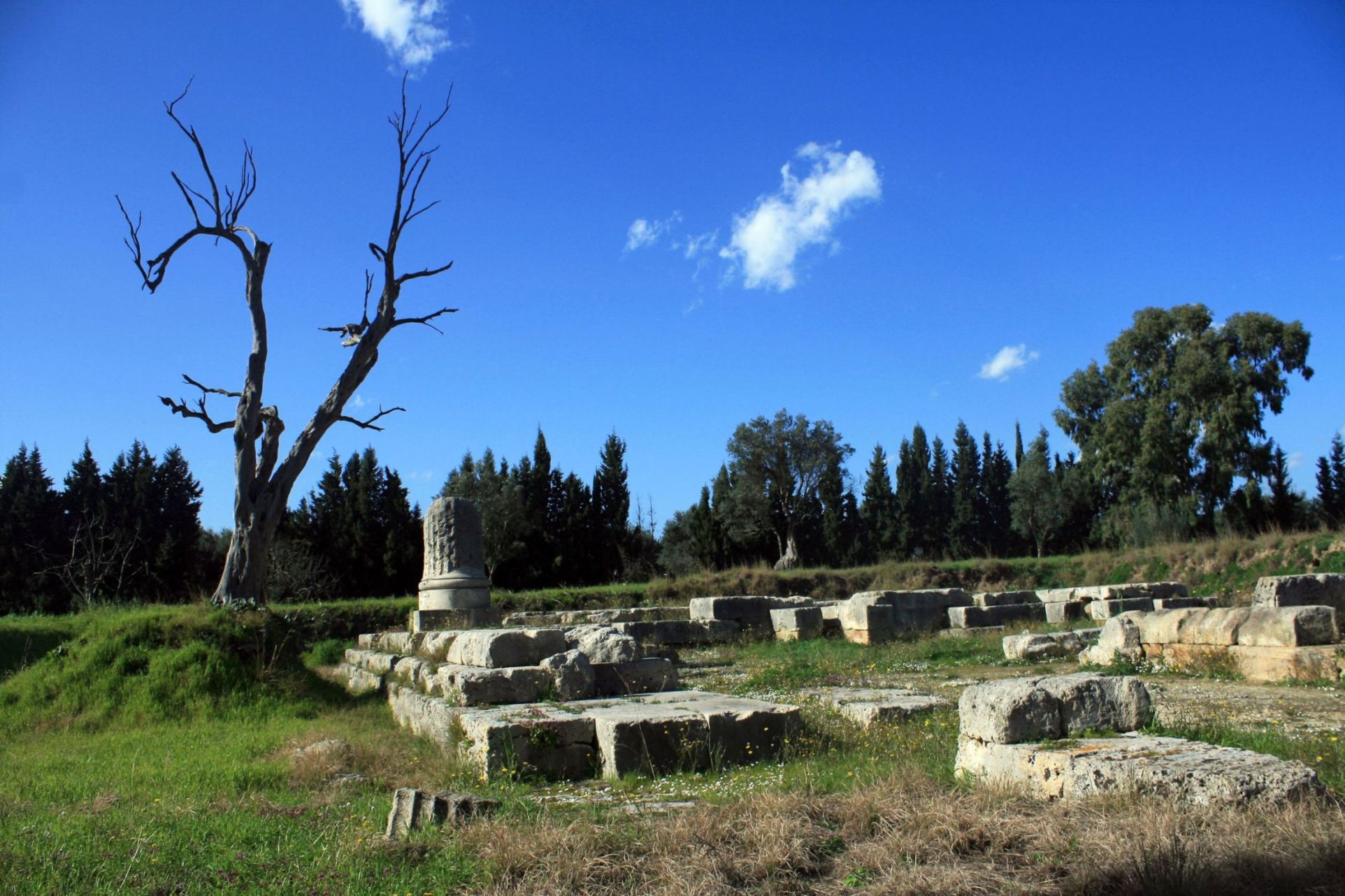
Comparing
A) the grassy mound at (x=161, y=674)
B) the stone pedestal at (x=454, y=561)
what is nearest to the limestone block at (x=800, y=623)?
the stone pedestal at (x=454, y=561)

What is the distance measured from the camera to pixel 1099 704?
A: 190 inches

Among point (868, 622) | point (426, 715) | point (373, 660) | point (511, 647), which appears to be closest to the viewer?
point (426, 715)

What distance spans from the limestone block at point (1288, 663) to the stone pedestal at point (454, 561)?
9.76 metres

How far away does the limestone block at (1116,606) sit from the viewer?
16109mm

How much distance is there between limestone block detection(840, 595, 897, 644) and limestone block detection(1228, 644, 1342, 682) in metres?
6.06

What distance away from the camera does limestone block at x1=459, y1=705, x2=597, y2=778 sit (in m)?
5.71

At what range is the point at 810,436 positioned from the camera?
40.5 m

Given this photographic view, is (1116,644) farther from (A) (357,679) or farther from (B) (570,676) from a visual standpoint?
(A) (357,679)

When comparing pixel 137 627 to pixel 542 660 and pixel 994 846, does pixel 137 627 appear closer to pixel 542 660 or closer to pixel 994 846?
pixel 542 660

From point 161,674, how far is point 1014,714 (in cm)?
861

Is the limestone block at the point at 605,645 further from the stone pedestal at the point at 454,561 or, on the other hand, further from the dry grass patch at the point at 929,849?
the stone pedestal at the point at 454,561

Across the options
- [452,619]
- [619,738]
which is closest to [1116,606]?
[452,619]

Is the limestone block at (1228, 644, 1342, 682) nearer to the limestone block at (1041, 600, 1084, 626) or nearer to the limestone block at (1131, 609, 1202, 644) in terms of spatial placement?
the limestone block at (1131, 609, 1202, 644)

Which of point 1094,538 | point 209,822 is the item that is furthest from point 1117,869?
point 1094,538
